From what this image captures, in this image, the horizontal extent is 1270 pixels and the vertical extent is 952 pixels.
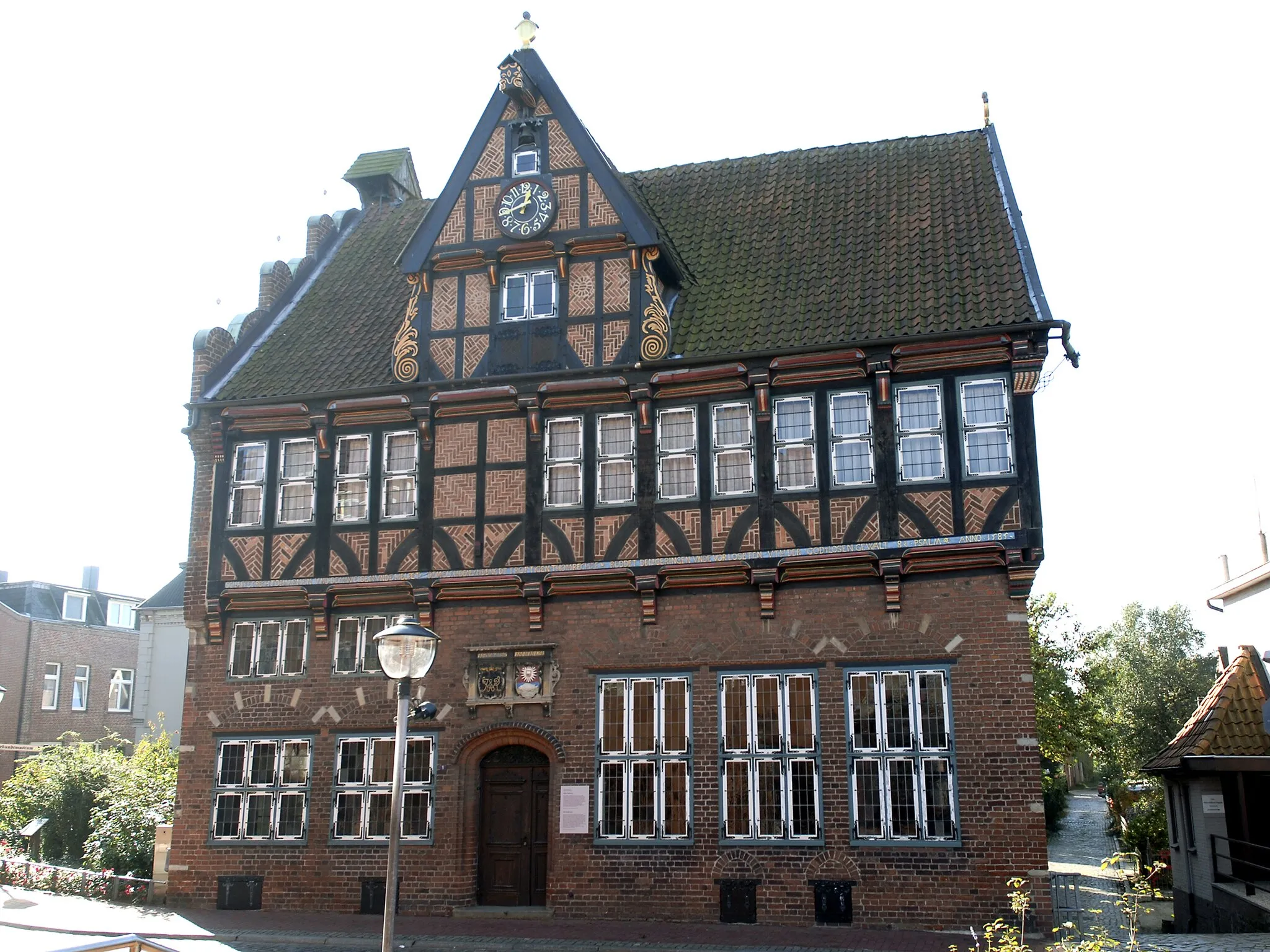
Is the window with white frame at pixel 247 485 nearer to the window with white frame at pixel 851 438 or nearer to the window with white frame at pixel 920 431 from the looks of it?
the window with white frame at pixel 851 438

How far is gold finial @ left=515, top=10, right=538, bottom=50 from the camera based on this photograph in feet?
77.3

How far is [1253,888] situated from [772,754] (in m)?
9.26

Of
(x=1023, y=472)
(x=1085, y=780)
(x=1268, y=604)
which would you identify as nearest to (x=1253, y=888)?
(x=1268, y=604)

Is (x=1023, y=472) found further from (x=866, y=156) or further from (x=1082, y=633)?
(x=1082, y=633)

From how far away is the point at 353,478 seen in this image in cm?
2239

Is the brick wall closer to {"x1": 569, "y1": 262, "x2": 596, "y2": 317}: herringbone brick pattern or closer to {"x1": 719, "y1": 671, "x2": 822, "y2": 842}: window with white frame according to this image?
{"x1": 719, "y1": 671, "x2": 822, "y2": 842}: window with white frame

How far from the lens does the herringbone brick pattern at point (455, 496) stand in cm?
2159

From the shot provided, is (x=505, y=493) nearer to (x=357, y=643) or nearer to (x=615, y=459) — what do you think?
(x=615, y=459)

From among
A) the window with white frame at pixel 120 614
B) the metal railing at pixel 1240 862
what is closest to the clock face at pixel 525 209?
the metal railing at pixel 1240 862

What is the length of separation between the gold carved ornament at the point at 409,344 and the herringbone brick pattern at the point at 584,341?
9.25 feet

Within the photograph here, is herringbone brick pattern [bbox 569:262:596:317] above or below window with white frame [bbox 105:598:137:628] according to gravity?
above

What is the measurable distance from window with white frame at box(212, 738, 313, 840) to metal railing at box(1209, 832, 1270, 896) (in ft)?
52.9

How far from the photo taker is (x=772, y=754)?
19.4m

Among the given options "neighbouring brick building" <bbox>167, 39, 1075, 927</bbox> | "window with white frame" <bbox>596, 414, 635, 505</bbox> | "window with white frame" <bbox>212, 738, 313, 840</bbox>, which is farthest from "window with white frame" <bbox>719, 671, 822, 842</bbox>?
"window with white frame" <bbox>212, 738, 313, 840</bbox>
